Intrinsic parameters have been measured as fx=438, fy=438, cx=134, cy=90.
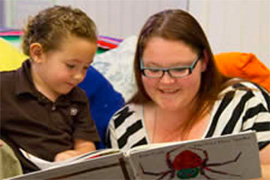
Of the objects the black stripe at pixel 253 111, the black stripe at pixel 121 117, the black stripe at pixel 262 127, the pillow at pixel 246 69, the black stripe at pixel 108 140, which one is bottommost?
the black stripe at pixel 108 140

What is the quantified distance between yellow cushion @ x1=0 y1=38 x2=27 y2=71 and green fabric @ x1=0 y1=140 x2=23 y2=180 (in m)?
0.66

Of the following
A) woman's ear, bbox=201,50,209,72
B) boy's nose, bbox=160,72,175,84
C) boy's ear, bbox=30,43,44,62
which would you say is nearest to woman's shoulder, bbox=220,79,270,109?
woman's ear, bbox=201,50,209,72

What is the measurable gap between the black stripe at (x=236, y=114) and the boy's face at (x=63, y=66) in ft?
1.61

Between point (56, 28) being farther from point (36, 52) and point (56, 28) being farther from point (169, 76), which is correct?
point (169, 76)

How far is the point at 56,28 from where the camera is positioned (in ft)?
4.68

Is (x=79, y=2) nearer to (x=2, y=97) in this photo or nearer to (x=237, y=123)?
(x=2, y=97)

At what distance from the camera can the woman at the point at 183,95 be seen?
1319 mm

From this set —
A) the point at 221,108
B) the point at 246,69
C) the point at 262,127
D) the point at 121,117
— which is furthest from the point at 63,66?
the point at 246,69

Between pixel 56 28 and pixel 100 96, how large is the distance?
1.51 feet

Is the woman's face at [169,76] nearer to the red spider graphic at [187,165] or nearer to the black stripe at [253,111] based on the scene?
the black stripe at [253,111]

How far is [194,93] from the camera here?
140 centimetres

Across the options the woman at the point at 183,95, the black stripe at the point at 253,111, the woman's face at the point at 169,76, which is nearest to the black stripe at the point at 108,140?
the woman at the point at 183,95

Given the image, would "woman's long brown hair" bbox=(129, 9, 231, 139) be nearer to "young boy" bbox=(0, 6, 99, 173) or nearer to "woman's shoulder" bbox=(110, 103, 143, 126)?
"woman's shoulder" bbox=(110, 103, 143, 126)

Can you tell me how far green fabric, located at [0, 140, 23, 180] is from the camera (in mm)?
1187
